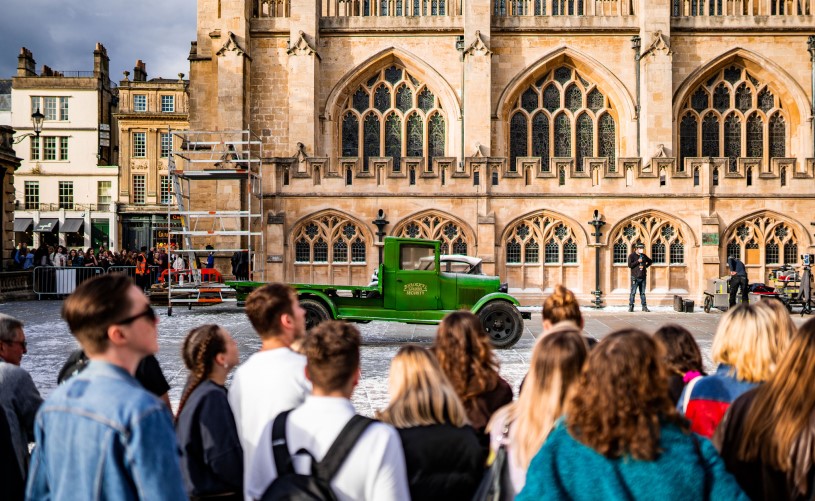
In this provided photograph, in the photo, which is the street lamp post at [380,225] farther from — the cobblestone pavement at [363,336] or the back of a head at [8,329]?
the back of a head at [8,329]

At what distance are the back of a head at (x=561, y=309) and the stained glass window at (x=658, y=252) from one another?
16679 mm

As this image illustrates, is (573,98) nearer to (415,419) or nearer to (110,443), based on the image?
(415,419)

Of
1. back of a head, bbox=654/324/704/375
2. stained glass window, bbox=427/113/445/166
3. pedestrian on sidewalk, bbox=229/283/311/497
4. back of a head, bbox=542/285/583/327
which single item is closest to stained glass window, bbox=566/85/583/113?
stained glass window, bbox=427/113/445/166

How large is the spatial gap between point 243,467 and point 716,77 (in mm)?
25632

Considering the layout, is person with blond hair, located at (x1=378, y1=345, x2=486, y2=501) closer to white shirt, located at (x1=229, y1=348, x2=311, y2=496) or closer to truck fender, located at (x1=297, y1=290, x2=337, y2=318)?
white shirt, located at (x1=229, y1=348, x2=311, y2=496)

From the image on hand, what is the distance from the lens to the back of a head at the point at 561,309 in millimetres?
4812

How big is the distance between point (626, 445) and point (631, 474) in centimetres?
9

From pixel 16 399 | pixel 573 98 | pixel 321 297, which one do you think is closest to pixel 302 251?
pixel 321 297

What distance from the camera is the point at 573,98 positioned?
25828 millimetres

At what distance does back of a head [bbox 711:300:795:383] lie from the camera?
3377 millimetres

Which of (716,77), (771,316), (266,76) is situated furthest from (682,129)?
(771,316)

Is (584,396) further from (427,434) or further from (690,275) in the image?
(690,275)

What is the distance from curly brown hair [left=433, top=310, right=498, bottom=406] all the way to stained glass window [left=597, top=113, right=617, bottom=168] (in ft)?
76.1

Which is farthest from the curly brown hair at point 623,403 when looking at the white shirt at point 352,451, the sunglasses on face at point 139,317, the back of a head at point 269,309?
the back of a head at point 269,309
